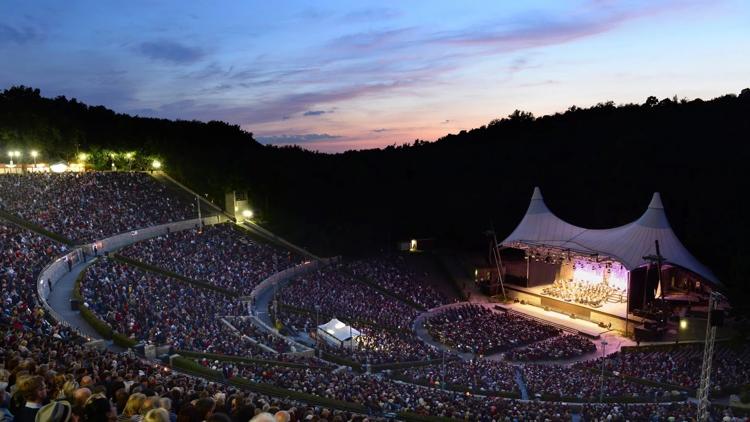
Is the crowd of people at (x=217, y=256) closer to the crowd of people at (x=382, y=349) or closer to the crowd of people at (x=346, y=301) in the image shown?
the crowd of people at (x=346, y=301)

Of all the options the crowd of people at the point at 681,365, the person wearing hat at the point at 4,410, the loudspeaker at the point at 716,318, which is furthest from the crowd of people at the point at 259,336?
the person wearing hat at the point at 4,410

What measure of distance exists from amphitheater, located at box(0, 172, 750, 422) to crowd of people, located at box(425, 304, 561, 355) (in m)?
0.14

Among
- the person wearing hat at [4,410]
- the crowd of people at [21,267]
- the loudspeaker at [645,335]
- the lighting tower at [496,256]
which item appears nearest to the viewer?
the person wearing hat at [4,410]

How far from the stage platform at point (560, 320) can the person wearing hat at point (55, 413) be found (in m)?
33.1

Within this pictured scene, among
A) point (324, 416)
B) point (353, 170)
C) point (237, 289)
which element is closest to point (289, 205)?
point (353, 170)

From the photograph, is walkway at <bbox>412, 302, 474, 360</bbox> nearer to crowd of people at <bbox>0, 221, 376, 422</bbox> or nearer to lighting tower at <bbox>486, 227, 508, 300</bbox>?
lighting tower at <bbox>486, 227, 508, 300</bbox>

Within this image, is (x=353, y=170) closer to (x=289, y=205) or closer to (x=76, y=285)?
(x=289, y=205)

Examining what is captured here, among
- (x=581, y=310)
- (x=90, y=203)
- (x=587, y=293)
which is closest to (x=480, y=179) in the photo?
(x=587, y=293)

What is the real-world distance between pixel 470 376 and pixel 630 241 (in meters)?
19.9

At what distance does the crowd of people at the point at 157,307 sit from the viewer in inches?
804

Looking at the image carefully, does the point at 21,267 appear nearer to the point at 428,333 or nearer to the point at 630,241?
the point at 428,333

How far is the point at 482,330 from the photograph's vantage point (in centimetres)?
3191

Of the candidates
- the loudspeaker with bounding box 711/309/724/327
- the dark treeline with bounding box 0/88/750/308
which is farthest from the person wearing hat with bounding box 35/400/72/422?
the dark treeline with bounding box 0/88/750/308

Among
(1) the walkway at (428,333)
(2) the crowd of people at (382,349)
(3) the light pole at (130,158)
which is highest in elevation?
(3) the light pole at (130,158)
